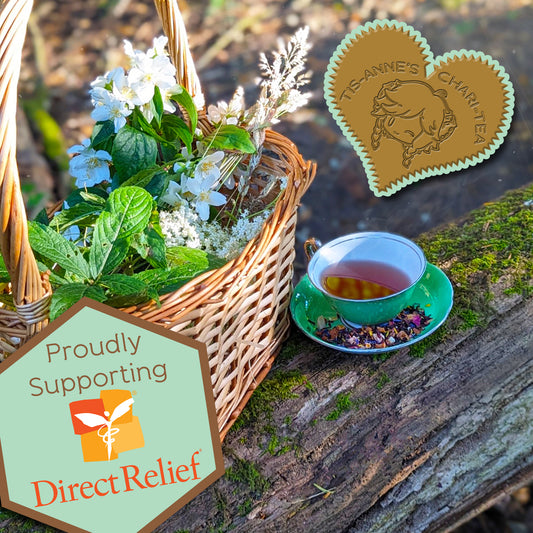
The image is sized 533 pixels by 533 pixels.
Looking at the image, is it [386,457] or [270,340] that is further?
[270,340]

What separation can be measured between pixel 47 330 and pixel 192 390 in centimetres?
22

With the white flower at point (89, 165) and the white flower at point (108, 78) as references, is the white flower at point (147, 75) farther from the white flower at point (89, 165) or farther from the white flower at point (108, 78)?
the white flower at point (89, 165)

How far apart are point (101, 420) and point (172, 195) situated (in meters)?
0.44

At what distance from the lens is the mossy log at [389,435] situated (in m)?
1.00

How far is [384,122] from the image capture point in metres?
1.24

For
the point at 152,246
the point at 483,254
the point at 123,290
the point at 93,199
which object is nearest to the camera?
the point at 123,290

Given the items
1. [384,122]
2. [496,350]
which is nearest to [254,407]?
[496,350]

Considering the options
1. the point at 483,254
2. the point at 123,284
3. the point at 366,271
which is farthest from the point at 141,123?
the point at 483,254

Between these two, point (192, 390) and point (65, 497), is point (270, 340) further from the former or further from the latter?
point (65, 497)

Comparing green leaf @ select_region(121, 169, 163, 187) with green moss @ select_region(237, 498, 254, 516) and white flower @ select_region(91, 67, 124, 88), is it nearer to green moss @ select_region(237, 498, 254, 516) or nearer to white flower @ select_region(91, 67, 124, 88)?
white flower @ select_region(91, 67, 124, 88)

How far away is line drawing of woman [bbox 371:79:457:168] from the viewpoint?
1207mm

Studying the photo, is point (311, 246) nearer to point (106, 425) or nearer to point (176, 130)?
point (176, 130)

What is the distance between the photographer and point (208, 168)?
1136 millimetres

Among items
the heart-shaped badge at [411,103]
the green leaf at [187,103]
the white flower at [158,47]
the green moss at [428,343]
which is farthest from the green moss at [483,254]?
the white flower at [158,47]
